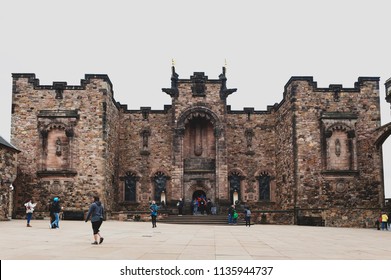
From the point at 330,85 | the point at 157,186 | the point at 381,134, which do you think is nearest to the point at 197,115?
the point at 157,186

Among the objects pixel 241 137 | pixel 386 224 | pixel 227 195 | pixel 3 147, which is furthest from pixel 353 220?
pixel 3 147

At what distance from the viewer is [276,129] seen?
114 feet

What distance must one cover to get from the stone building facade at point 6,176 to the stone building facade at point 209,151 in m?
3.27

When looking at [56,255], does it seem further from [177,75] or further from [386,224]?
[177,75]

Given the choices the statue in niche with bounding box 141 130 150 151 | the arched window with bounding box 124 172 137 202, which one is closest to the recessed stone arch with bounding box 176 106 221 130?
the statue in niche with bounding box 141 130 150 151

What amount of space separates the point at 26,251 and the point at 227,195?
23.3m

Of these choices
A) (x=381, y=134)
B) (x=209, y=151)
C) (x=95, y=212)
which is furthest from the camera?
(x=209, y=151)

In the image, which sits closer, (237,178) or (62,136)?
(62,136)

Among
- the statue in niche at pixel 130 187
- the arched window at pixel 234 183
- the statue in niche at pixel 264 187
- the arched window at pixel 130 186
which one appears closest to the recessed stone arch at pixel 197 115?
the arched window at pixel 234 183

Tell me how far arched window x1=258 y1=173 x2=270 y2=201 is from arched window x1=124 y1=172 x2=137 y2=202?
10.0m

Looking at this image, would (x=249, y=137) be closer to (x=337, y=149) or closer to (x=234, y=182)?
(x=234, y=182)

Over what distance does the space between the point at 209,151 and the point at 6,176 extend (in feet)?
50.4

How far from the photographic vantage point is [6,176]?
25.2 m

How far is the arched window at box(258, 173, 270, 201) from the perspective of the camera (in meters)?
34.6
